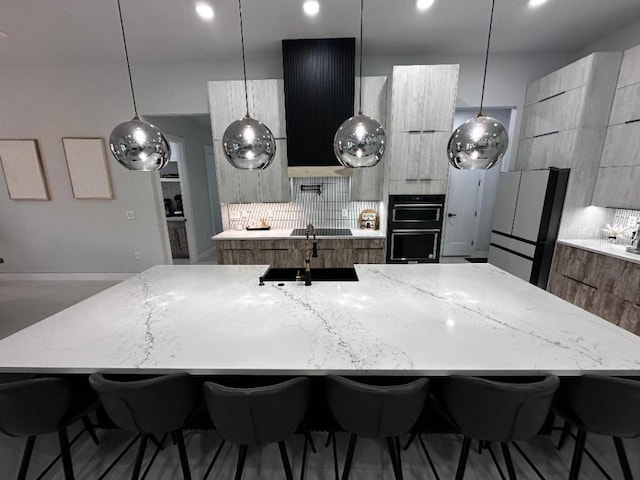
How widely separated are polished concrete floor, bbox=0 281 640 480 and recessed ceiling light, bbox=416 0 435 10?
3.60m

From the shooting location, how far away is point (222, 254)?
145 inches

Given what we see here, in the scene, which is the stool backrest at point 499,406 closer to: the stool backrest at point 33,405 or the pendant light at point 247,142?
the pendant light at point 247,142

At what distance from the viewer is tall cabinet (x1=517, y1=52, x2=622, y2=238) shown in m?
2.81

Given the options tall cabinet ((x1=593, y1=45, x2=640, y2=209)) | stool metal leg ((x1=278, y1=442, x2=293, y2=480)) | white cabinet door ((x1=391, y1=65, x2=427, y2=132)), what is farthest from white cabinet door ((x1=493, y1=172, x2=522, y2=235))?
stool metal leg ((x1=278, y1=442, x2=293, y2=480))

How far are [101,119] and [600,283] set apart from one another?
6.74 metres

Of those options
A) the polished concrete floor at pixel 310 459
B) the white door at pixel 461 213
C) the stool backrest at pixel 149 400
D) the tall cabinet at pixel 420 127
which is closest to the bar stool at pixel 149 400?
the stool backrest at pixel 149 400

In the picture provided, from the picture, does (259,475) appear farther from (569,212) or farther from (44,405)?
(569,212)

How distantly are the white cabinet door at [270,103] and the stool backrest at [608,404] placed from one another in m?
3.60

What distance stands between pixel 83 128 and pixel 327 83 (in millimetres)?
3798

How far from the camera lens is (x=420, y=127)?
333 centimetres

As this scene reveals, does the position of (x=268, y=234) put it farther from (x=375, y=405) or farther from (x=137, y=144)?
(x=375, y=405)

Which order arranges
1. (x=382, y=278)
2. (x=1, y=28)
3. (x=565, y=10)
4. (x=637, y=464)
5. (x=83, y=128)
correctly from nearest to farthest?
(x=637, y=464) < (x=382, y=278) < (x=565, y=10) < (x=1, y=28) < (x=83, y=128)

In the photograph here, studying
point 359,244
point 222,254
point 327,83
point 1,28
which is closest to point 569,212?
point 359,244

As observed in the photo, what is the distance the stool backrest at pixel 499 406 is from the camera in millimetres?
1023
